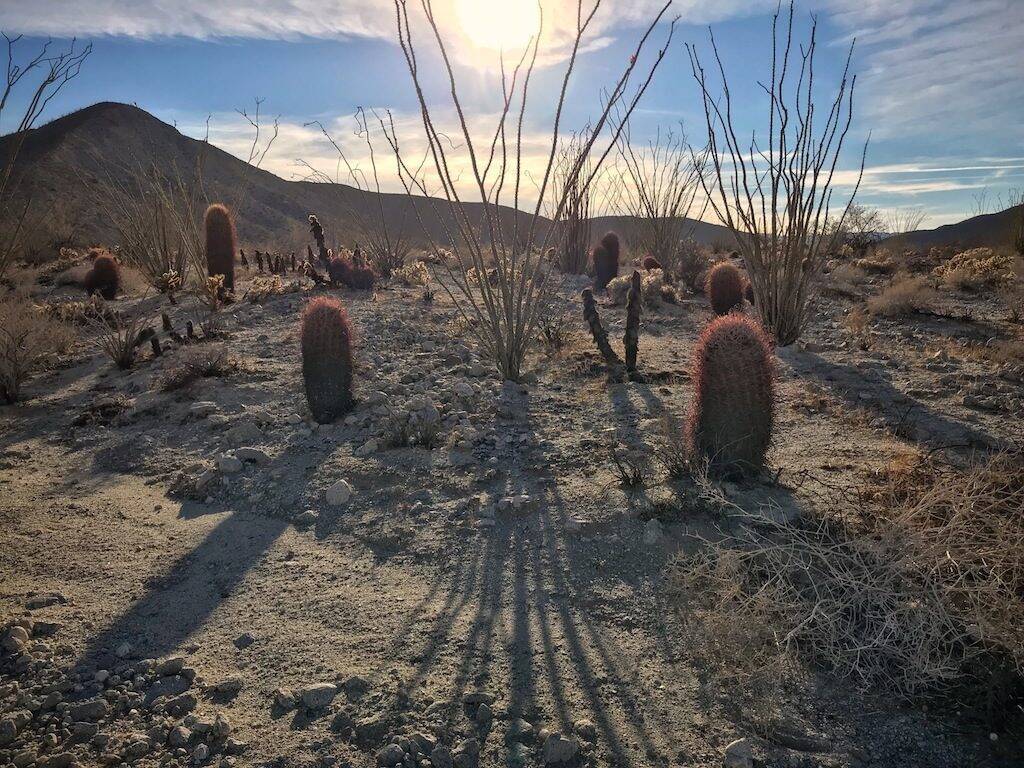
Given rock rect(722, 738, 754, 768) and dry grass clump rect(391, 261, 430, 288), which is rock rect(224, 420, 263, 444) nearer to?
rock rect(722, 738, 754, 768)

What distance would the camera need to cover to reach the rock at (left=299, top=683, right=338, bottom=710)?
2465 millimetres

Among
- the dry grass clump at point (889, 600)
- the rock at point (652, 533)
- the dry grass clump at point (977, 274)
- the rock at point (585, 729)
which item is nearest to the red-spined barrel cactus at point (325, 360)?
the rock at point (652, 533)

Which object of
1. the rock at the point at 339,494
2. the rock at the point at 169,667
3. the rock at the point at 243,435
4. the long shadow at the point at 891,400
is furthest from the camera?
the rock at the point at 243,435

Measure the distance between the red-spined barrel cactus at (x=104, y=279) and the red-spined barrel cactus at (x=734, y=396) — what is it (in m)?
9.66

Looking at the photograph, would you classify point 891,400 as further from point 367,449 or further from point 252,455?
point 252,455

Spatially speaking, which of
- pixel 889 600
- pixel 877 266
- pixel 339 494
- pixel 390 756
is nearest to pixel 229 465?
pixel 339 494

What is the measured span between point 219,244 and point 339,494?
6983 mm

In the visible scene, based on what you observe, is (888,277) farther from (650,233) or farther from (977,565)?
(977,565)

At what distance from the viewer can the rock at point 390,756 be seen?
7.24ft

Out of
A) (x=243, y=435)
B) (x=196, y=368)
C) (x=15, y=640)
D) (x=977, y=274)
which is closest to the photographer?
(x=15, y=640)

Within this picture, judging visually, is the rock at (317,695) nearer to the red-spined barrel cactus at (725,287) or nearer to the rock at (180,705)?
the rock at (180,705)

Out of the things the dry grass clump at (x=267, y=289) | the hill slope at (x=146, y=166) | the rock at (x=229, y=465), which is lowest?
the rock at (x=229, y=465)

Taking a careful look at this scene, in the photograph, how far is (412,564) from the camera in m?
3.41

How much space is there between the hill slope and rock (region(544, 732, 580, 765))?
1187 inches
